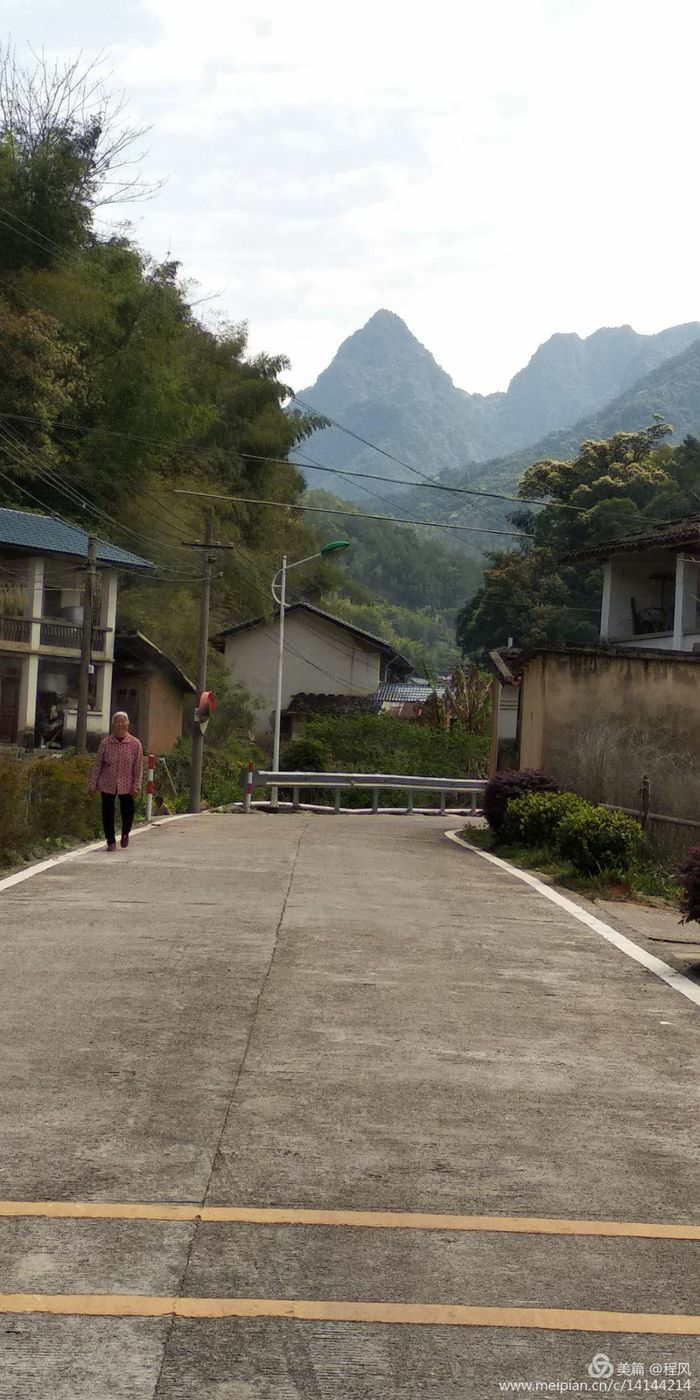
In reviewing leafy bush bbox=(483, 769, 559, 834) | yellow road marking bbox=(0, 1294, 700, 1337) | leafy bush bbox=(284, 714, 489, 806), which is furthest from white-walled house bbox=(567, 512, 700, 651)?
yellow road marking bbox=(0, 1294, 700, 1337)

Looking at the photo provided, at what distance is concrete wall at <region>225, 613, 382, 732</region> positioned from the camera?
7100 centimetres

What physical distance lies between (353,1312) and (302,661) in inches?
2700

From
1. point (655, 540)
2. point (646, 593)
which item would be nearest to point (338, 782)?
Answer: point (655, 540)

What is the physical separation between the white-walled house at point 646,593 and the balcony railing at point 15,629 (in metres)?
17.2

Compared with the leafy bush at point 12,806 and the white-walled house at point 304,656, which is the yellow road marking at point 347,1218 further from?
the white-walled house at point 304,656

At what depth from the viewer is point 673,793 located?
21.7 metres

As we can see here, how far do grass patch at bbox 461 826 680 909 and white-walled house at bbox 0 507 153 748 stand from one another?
93.8 feet

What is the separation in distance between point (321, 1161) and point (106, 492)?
48.7 meters

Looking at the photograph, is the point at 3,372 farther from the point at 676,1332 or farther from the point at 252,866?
the point at 676,1332

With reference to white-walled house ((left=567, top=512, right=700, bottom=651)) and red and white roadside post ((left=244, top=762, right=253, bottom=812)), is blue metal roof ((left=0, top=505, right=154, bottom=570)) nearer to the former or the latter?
red and white roadside post ((left=244, top=762, right=253, bottom=812))

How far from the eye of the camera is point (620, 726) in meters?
23.5

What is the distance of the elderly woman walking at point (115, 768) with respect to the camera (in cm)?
1833

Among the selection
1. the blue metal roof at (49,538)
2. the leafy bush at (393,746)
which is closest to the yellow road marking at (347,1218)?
the blue metal roof at (49,538)

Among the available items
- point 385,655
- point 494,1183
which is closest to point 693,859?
point 494,1183
